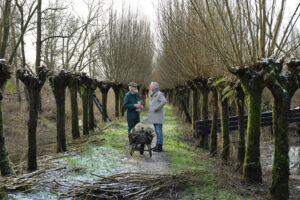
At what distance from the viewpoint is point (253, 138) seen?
5418mm

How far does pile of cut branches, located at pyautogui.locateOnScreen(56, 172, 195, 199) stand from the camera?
4.53m

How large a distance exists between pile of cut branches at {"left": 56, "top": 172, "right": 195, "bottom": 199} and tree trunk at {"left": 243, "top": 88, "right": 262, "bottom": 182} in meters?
1.21

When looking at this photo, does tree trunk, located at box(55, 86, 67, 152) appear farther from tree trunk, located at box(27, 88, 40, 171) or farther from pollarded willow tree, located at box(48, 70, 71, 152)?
tree trunk, located at box(27, 88, 40, 171)

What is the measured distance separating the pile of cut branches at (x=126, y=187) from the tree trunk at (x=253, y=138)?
1.21 meters

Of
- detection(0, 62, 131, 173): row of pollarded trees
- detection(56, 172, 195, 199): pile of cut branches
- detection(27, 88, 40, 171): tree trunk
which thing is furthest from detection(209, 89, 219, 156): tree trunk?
detection(27, 88, 40, 171): tree trunk

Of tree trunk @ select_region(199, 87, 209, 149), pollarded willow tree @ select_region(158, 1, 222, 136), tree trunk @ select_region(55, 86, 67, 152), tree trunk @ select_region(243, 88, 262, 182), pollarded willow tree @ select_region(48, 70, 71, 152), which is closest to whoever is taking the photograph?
tree trunk @ select_region(243, 88, 262, 182)

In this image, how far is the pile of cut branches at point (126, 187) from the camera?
4.53 m

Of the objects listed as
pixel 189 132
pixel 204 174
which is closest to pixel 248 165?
pixel 204 174

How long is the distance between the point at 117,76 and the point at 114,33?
2.45m

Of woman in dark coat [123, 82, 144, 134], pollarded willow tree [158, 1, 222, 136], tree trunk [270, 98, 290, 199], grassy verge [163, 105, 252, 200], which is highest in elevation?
pollarded willow tree [158, 1, 222, 136]

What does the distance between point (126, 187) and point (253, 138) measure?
2.47 metres

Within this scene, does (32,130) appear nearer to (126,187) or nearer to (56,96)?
(56,96)

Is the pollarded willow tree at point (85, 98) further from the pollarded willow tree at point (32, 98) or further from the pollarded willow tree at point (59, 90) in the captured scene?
Answer: the pollarded willow tree at point (32, 98)

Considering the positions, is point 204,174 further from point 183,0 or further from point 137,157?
point 183,0
